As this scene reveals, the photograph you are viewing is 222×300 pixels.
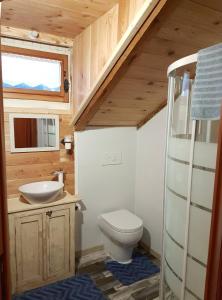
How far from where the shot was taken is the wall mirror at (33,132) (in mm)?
2076

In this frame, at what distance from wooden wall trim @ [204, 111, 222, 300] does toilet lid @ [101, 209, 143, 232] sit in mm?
1451

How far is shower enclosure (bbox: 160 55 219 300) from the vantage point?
1067mm

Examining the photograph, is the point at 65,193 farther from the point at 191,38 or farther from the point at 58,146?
the point at 191,38

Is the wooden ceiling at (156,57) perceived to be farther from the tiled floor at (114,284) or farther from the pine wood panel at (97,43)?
the tiled floor at (114,284)

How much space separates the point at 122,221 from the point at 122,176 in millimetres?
585

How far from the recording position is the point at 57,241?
81.7 inches

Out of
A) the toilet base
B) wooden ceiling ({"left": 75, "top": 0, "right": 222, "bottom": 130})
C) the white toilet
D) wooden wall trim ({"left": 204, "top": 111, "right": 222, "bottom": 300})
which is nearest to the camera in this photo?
wooden wall trim ({"left": 204, "top": 111, "right": 222, "bottom": 300})

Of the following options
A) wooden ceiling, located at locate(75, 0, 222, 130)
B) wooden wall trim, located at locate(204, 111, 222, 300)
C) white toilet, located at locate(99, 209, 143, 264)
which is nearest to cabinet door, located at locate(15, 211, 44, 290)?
white toilet, located at locate(99, 209, 143, 264)

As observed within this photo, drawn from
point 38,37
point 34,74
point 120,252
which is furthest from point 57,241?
point 38,37

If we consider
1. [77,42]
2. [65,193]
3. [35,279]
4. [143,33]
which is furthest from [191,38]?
[35,279]

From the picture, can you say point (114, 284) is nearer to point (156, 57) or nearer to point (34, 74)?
point (156, 57)

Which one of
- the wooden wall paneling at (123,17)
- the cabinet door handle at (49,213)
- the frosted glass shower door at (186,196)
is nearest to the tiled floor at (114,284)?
the frosted glass shower door at (186,196)

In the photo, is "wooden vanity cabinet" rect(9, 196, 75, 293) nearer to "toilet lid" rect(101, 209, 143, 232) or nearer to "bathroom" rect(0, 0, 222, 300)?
"bathroom" rect(0, 0, 222, 300)

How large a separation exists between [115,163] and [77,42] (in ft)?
4.42
